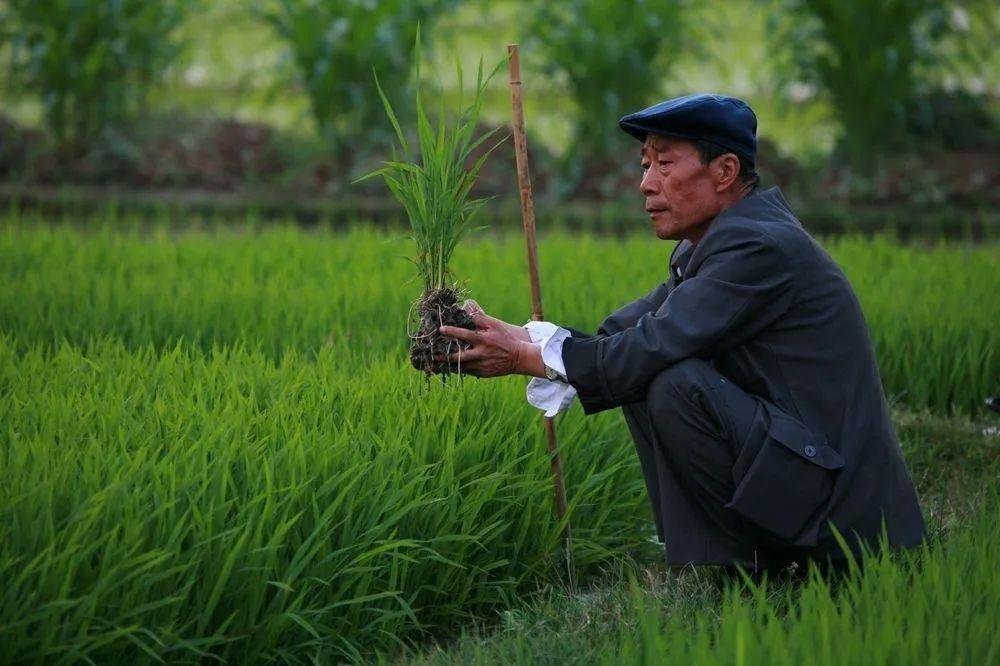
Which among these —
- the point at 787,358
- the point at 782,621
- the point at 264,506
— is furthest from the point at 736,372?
the point at 264,506

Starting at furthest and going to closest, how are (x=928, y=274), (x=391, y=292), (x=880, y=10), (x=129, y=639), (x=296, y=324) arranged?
(x=880, y=10) < (x=928, y=274) < (x=391, y=292) < (x=296, y=324) < (x=129, y=639)

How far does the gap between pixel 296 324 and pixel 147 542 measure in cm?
195

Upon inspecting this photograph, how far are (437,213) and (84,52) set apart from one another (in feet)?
20.3

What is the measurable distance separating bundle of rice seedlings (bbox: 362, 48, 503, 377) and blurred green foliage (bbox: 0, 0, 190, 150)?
5.81 metres

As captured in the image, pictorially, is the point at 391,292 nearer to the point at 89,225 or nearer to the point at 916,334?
the point at 916,334

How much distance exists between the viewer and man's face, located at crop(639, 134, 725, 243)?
2943mm

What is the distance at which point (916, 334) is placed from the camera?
456 cm

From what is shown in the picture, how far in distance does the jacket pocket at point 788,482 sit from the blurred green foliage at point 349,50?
6127 millimetres

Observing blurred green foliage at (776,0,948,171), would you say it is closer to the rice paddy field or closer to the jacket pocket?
the rice paddy field

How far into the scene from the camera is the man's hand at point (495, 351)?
2.87 m

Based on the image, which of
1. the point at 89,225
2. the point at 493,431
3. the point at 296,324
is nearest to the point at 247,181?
the point at 89,225

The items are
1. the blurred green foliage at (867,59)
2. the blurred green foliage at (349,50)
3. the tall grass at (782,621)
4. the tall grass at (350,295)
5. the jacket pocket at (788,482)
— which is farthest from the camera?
the blurred green foliage at (349,50)

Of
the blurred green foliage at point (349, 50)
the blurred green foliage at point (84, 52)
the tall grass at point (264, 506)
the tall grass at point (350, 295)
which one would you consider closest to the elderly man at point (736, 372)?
the tall grass at point (264, 506)

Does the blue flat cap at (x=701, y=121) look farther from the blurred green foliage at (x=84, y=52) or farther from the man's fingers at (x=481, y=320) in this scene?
the blurred green foliage at (x=84, y=52)
